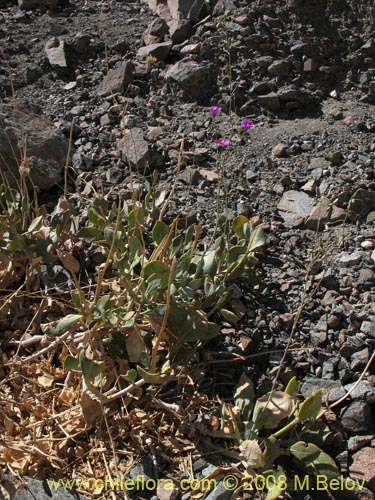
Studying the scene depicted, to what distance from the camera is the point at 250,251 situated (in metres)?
2.46

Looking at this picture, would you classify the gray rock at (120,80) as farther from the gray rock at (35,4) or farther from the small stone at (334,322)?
the small stone at (334,322)

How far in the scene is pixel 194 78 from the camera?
11.6 ft

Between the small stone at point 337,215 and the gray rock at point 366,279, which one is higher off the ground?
the small stone at point 337,215

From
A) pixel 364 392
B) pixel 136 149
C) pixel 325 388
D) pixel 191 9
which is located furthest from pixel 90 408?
pixel 191 9

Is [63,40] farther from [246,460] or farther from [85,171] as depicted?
[246,460]

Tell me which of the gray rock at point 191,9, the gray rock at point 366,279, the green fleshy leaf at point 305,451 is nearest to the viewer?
the green fleshy leaf at point 305,451

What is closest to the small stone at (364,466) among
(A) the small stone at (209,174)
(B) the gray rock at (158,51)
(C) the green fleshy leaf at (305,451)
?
(C) the green fleshy leaf at (305,451)

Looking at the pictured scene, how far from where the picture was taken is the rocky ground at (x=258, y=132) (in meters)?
2.41

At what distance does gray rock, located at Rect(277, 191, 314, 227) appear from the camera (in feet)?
9.40

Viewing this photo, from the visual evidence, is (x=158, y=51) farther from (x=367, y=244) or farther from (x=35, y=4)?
(x=367, y=244)

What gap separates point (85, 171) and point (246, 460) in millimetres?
1666

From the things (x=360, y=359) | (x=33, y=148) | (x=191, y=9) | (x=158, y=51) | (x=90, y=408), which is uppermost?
(x=191, y=9)

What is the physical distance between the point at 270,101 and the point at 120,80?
813 millimetres

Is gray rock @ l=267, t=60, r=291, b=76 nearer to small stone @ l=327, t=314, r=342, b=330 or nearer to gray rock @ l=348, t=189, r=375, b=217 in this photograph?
gray rock @ l=348, t=189, r=375, b=217
